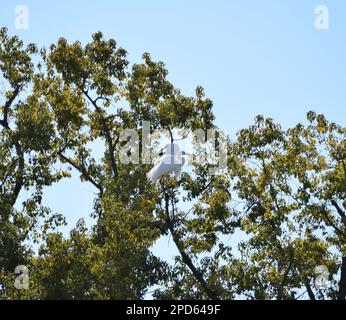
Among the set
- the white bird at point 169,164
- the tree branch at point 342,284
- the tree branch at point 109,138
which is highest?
the tree branch at point 109,138

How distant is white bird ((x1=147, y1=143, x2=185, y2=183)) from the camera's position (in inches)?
869

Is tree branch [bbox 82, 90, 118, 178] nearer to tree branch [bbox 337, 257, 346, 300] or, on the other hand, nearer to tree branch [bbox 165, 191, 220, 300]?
tree branch [bbox 165, 191, 220, 300]

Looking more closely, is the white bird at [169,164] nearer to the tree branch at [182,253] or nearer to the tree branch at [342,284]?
the tree branch at [182,253]

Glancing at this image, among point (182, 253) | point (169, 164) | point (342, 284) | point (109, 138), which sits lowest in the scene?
point (342, 284)

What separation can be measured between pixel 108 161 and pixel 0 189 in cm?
396

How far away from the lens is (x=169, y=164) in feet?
72.9

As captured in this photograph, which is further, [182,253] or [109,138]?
[109,138]

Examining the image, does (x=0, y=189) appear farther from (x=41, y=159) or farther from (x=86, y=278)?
(x=86, y=278)

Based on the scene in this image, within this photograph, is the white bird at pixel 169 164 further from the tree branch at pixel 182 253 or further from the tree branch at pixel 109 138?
the tree branch at pixel 109 138

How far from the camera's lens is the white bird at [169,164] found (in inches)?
869

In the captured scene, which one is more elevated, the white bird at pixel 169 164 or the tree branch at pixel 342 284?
the white bird at pixel 169 164

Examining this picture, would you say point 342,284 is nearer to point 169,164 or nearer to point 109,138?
point 169,164

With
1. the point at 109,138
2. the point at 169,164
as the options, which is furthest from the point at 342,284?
the point at 109,138

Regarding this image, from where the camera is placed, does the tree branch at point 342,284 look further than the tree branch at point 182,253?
Yes
